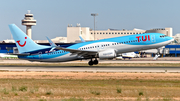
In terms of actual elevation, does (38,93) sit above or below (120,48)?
below

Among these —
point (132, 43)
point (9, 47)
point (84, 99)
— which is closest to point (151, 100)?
point (84, 99)

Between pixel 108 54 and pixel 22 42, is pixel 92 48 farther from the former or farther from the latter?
pixel 22 42

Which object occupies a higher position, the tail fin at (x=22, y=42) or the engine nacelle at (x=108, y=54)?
the tail fin at (x=22, y=42)

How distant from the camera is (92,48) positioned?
165ft

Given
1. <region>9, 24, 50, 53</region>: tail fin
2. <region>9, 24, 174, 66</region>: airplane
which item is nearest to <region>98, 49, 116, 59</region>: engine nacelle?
<region>9, 24, 174, 66</region>: airplane

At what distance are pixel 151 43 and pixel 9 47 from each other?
108521 mm

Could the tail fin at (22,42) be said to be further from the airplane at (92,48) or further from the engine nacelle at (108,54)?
the engine nacelle at (108,54)

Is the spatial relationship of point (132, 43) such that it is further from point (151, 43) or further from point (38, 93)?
point (38, 93)

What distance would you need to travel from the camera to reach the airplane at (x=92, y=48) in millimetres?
48969

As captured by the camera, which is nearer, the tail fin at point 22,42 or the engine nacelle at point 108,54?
the engine nacelle at point 108,54

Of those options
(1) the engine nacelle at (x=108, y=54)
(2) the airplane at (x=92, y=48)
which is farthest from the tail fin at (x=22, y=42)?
(1) the engine nacelle at (x=108, y=54)

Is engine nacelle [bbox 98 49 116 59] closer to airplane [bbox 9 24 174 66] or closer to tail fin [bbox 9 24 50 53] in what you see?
airplane [bbox 9 24 174 66]

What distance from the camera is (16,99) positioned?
18.3m

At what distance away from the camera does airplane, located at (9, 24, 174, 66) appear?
48969 mm
